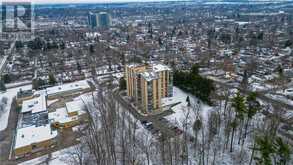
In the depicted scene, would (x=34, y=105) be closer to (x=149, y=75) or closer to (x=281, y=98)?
(x=149, y=75)

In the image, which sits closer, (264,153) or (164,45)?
(264,153)

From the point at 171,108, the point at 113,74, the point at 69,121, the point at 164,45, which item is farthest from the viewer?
the point at 164,45

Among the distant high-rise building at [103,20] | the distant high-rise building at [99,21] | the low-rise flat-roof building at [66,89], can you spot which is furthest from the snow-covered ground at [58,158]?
the distant high-rise building at [103,20]

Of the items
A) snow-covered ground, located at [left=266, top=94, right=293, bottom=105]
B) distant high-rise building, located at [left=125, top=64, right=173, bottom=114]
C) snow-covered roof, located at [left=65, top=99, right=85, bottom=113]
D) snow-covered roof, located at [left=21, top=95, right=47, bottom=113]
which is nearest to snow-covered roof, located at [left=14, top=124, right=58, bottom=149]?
snow-covered roof, located at [left=65, top=99, right=85, bottom=113]

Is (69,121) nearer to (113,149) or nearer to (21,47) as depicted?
(113,149)

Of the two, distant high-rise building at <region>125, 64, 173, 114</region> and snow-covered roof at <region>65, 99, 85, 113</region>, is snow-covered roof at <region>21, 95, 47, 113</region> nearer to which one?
snow-covered roof at <region>65, 99, 85, 113</region>

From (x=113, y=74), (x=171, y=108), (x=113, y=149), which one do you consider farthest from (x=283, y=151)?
(x=113, y=74)

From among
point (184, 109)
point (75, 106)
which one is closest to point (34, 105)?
point (75, 106)
